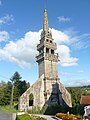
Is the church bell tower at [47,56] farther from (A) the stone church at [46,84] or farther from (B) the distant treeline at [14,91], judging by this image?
(B) the distant treeline at [14,91]

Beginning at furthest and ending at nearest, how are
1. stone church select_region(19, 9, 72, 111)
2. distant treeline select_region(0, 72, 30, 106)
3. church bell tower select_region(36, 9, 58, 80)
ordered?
distant treeline select_region(0, 72, 30, 106), church bell tower select_region(36, 9, 58, 80), stone church select_region(19, 9, 72, 111)

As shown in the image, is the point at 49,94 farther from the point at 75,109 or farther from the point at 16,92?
the point at 16,92

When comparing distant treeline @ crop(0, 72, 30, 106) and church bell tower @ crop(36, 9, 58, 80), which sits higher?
church bell tower @ crop(36, 9, 58, 80)

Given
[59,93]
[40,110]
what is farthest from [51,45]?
[40,110]

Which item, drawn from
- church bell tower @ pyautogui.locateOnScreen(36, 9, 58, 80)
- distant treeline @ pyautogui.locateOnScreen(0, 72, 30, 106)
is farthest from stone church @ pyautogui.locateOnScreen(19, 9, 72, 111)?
distant treeline @ pyautogui.locateOnScreen(0, 72, 30, 106)

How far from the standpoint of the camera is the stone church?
45.7 metres

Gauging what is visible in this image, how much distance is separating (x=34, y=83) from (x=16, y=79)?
2345cm

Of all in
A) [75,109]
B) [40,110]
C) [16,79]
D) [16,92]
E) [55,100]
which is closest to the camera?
[75,109]

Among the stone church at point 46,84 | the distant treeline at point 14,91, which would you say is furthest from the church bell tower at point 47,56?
the distant treeline at point 14,91

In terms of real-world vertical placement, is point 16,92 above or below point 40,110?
above

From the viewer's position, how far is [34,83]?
46.8m

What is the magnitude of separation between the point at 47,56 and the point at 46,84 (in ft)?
23.1

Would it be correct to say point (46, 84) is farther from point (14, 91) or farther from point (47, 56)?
point (14, 91)

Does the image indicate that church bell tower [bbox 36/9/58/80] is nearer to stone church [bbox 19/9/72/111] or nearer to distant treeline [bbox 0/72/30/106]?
stone church [bbox 19/9/72/111]
